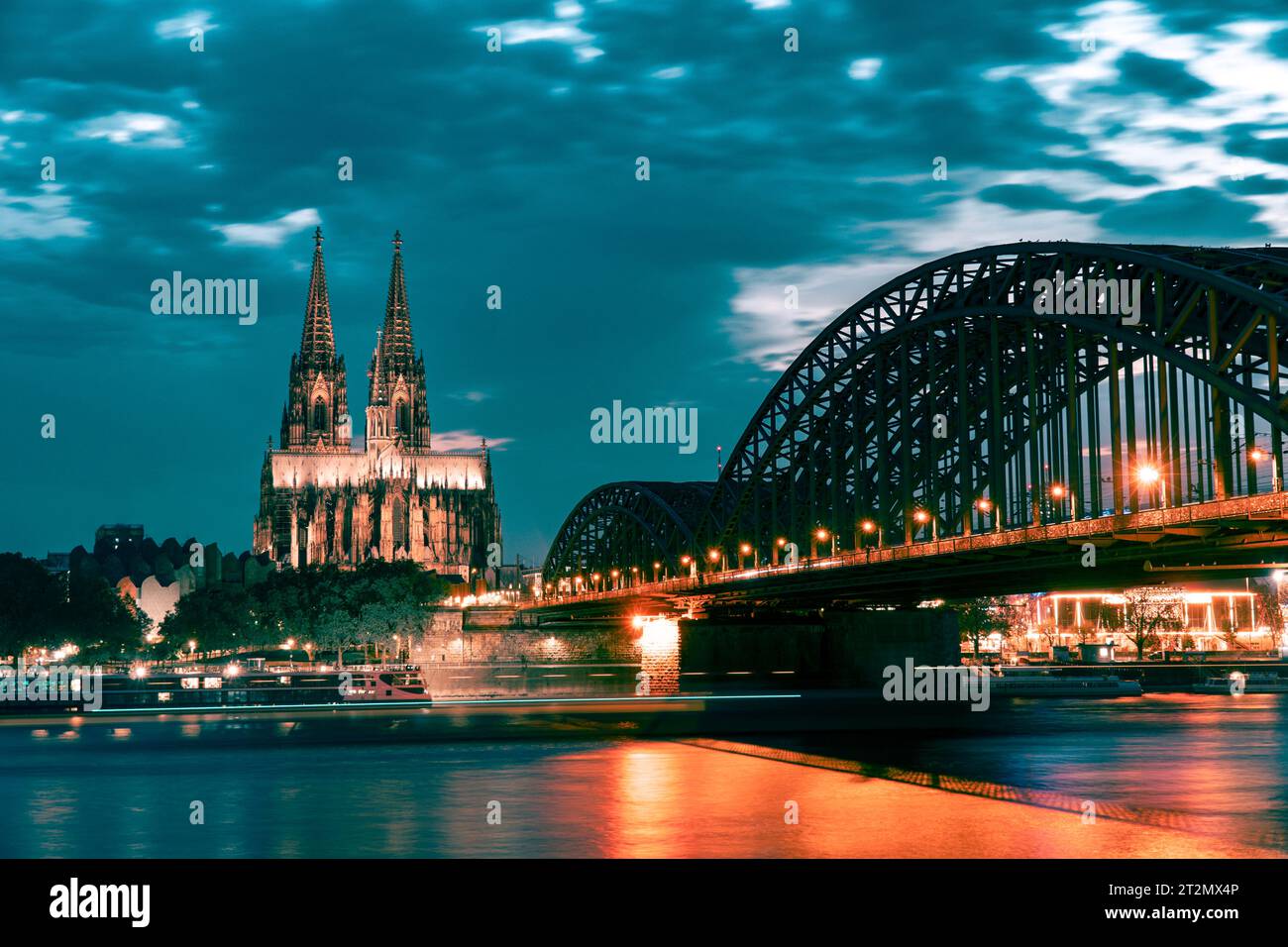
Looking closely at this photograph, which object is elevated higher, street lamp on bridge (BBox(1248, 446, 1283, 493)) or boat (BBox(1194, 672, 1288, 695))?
street lamp on bridge (BBox(1248, 446, 1283, 493))

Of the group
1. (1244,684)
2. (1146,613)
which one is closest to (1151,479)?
(1244,684)

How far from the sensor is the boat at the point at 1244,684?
357 feet

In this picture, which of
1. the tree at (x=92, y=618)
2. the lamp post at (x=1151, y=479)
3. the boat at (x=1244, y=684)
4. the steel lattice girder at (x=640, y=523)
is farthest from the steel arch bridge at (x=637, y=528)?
the lamp post at (x=1151, y=479)

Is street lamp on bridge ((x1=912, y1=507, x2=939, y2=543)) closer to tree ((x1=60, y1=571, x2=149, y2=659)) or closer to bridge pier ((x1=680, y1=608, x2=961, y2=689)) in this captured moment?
bridge pier ((x1=680, y1=608, x2=961, y2=689))

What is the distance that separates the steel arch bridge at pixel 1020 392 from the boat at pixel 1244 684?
66.2ft

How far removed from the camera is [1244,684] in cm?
11338

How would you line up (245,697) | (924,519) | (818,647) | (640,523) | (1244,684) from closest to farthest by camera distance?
(924,519), (245,697), (818,647), (1244,684), (640,523)

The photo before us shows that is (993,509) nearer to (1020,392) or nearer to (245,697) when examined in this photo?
(1020,392)

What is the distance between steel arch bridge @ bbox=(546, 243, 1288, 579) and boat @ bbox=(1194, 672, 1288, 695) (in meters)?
20.2

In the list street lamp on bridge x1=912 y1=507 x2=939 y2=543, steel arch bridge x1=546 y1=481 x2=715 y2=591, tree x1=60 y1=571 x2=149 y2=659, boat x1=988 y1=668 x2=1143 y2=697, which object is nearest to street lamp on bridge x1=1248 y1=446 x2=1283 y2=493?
street lamp on bridge x1=912 y1=507 x2=939 y2=543

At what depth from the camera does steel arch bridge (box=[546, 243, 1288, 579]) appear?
6003 cm

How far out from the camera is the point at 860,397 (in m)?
105

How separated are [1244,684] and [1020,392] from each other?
41.8m

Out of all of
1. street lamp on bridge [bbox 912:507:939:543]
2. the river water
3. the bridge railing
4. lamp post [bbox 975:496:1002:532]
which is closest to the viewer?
the river water
